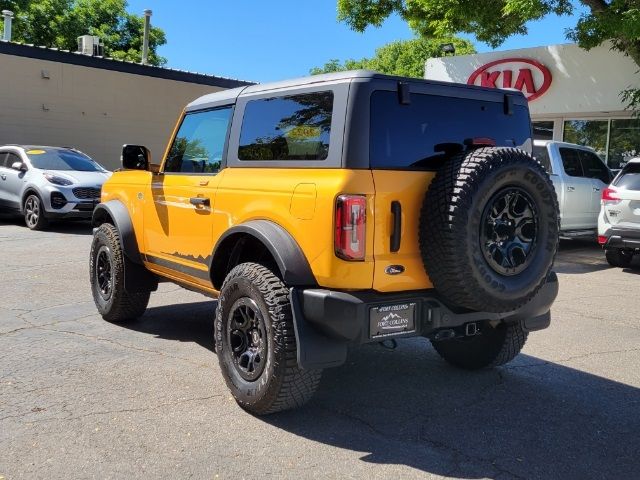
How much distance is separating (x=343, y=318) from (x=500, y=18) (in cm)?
1278

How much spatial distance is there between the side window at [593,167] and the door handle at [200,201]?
349 inches

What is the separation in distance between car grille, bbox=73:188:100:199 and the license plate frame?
1046 centimetres

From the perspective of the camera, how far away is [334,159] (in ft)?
11.2

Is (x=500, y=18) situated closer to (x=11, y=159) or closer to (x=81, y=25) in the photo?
(x=11, y=159)

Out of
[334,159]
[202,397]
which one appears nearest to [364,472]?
[202,397]

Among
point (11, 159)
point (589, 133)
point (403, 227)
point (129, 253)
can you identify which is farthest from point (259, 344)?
point (589, 133)

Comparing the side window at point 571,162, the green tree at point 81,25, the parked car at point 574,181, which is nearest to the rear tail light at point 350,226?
the parked car at point 574,181

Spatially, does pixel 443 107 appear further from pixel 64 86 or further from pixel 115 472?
pixel 64 86

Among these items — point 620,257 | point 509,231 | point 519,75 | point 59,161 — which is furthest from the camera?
point 519,75

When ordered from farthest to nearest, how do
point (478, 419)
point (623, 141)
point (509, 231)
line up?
point (623, 141)
point (478, 419)
point (509, 231)

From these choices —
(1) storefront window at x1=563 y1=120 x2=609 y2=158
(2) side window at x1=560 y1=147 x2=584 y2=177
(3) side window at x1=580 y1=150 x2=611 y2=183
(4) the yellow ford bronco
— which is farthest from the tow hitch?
(1) storefront window at x1=563 y1=120 x2=609 y2=158

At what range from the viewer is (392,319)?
136 inches

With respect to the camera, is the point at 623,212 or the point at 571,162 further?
the point at 571,162

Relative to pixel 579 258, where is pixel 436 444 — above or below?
below
